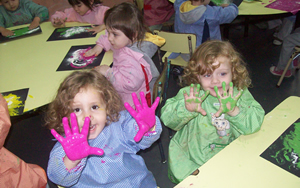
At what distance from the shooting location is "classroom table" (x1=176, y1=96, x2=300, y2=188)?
2.82 ft

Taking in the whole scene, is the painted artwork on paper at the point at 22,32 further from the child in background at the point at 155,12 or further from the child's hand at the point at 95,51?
the child in background at the point at 155,12

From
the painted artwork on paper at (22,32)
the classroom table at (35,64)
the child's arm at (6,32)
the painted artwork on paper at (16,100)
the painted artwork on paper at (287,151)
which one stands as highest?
the child's arm at (6,32)

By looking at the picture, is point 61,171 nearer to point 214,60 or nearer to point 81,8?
point 214,60

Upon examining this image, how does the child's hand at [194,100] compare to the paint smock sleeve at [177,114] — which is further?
the paint smock sleeve at [177,114]

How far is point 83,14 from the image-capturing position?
2.57 m

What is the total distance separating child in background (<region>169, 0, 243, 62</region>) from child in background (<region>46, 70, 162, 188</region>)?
5.05 feet

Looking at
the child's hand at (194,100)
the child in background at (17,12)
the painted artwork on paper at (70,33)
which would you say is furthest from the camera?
the child in background at (17,12)

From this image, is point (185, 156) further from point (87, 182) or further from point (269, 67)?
point (269, 67)

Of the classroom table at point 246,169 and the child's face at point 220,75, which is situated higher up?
the child's face at point 220,75

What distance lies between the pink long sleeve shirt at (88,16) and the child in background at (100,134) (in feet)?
4.90

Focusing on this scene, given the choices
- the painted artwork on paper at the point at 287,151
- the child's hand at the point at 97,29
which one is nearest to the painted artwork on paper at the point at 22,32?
the child's hand at the point at 97,29

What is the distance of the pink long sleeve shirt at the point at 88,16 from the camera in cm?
250

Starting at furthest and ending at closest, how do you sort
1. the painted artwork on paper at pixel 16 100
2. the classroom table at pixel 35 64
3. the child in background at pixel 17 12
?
the child in background at pixel 17 12 < the classroom table at pixel 35 64 < the painted artwork on paper at pixel 16 100

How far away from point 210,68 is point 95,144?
71 centimetres
